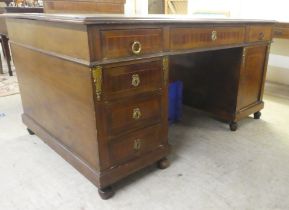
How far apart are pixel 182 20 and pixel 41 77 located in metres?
0.75

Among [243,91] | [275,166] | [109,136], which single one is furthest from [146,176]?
[243,91]

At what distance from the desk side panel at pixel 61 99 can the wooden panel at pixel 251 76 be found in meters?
1.07

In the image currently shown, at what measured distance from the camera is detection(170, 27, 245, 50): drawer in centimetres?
119

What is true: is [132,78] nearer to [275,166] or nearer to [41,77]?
[41,77]

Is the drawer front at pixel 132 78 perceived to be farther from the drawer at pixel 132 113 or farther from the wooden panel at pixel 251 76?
Result: the wooden panel at pixel 251 76

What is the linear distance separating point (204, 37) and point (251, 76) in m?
0.62

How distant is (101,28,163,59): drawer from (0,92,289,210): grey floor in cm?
62

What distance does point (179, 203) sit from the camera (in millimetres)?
1124

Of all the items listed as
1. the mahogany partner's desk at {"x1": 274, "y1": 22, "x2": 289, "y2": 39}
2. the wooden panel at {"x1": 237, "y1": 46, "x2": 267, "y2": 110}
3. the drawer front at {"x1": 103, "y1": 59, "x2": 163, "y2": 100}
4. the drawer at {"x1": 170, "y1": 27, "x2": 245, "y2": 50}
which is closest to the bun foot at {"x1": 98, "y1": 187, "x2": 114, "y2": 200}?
the drawer front at {"x1": 103, "y1": 59, "x2": 163, "y2": 100}

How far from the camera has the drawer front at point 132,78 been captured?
39.6 inches

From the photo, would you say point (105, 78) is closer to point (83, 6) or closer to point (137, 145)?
point (137, 145)

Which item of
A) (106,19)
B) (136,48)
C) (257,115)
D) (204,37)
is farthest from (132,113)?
(257,115)

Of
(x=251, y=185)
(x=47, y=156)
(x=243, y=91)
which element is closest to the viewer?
(x=251, y=185)

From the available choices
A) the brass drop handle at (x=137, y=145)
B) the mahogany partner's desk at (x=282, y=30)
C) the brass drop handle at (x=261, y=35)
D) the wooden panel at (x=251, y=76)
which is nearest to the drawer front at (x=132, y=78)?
the brass drop handle at (x=137, y=145)
